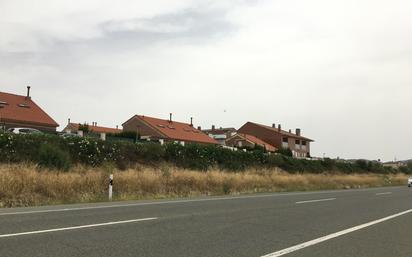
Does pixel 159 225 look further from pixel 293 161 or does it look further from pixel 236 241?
pixel 293 161

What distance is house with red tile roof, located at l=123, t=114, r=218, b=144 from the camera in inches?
3071

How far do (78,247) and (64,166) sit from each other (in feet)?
62.9

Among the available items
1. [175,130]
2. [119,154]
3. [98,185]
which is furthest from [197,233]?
[175,130]

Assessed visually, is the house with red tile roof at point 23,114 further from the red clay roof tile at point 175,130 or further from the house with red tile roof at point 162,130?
the red clay roof tile at point 175,130

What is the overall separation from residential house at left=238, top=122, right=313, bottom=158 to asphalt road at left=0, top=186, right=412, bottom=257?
93084mm

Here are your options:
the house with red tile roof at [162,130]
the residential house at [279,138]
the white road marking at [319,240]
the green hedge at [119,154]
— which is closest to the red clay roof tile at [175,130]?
the house with red tile roof at [162,130]

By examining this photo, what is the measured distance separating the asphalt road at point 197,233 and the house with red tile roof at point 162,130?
2528 inches

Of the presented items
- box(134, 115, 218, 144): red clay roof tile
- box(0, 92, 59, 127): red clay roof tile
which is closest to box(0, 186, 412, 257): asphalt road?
box(0, 92, 59, 127): red clay roof tile

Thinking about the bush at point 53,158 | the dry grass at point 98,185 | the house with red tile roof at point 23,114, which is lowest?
the dry grass at point 98,185

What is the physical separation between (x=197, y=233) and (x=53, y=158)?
18863mm

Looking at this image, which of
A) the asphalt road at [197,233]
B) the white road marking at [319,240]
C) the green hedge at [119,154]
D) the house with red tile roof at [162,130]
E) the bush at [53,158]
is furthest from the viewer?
the house with red tile roof at [162,130]

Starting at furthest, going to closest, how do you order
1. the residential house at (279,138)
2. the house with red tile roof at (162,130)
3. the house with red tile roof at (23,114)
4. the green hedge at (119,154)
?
the residential house at (279,138)
the house with red tile roof at (162,130)
the house with red tile roof at (23,114)
the green hedge at (119,154)

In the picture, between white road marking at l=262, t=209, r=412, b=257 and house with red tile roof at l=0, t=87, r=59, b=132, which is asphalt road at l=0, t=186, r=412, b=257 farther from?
house with red tile roof at l=0, t=87, r=59, b=132

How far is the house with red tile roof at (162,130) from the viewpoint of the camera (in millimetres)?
78000
